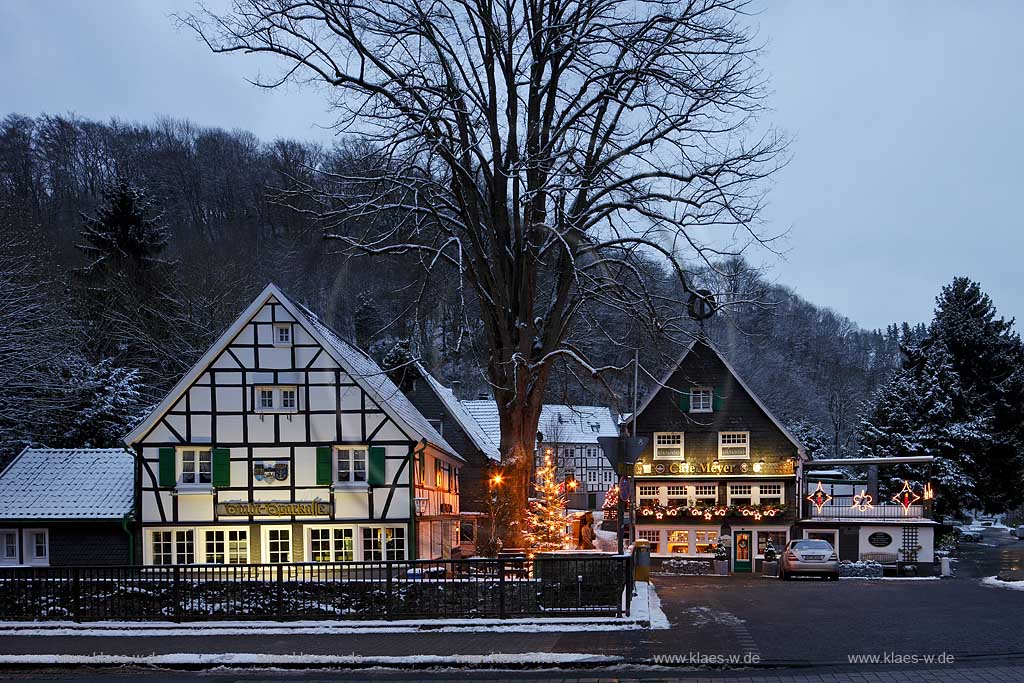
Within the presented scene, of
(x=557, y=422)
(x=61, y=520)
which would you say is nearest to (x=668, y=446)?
(x=557, y=422)

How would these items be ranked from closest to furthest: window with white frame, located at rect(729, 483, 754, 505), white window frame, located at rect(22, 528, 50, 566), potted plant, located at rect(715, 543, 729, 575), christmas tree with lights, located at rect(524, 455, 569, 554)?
christmas tree with lights, located at rect(524, 455, 569, 554) < white window frame, located at rect(22, 528, 50, 566) < potted plant, located at rect(715, 543, 729, 575) < window with white frame, located at rect(729, 483, 754, 505)

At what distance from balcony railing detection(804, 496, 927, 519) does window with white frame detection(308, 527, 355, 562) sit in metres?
21.4

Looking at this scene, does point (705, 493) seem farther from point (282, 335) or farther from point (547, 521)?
point (282, 335)

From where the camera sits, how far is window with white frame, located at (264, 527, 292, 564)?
29531 mm

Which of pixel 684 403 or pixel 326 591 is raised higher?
pixel 684 403

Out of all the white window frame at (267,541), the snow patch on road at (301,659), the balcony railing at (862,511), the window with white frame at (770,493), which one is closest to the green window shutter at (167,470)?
the white window frame at (267,541)

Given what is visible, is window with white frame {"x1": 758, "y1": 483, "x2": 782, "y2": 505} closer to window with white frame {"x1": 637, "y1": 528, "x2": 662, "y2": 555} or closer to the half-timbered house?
window with white frame {"x1": 637, "y1": 528, "x2": 662, "y2": 555}

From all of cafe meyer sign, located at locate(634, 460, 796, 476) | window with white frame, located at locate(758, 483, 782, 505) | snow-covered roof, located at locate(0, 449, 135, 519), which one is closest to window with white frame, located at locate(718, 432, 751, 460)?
cafe meyer sign, located at locate(634, 460, 796, 476)

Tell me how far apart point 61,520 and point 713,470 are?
1025 inches

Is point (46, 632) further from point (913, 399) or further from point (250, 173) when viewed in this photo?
point (250, 173)

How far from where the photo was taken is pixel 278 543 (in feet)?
97.3

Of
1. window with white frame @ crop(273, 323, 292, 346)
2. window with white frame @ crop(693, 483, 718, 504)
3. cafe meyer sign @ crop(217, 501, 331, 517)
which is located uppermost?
window with white frame @ crop(273, 323, 292, 346)

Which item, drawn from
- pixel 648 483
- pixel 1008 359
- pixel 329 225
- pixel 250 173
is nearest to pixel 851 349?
pixel 1008 359

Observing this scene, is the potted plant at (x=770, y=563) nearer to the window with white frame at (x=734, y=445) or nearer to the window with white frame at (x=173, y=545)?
the window with white frame at (x=734, y=445)
